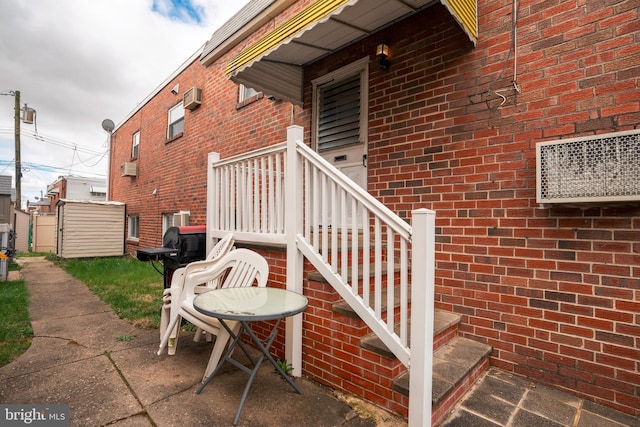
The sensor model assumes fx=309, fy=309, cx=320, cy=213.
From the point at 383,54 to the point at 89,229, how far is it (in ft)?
35.0

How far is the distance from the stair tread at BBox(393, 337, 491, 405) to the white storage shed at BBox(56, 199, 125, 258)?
11021 millimetres

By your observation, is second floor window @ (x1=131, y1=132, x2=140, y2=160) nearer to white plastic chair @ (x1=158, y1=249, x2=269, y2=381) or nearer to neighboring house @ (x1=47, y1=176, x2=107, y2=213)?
white plastic chair @ (x1=158, y1=249, x2=269, y2=381)

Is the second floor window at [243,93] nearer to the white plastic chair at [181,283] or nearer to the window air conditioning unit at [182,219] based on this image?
the window air conditioning unit at [182,219]

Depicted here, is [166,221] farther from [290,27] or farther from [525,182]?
[525,182]

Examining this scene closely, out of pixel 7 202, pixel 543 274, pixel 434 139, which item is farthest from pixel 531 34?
pixel 7 202

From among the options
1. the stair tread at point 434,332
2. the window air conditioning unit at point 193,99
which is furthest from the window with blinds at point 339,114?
the window air conditioning unit at point 193,99

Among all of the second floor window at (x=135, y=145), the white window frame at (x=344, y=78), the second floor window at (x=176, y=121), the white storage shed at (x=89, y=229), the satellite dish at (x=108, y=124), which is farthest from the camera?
the satellite dish at (x=108, y=124)

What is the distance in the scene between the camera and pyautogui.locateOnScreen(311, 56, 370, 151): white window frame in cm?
354

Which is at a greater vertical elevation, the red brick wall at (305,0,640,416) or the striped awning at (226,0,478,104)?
the striped awning at (226,0,478,104)

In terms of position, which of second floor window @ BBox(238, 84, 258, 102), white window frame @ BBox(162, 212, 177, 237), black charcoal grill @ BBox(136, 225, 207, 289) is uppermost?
second floor window @ BBox(238, 84, 258, 102)

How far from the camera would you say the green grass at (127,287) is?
13.3ft

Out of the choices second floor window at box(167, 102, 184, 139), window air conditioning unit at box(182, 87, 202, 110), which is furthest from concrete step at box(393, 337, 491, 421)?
second floor window at box(167, 102, 184, 139)

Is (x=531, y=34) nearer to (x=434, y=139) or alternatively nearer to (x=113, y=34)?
(x=434, y=139)

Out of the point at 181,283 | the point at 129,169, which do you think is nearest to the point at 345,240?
the point at 181,283
